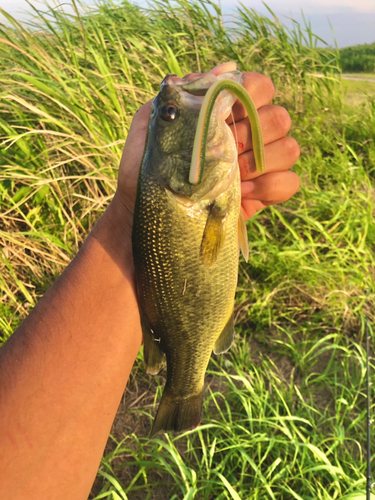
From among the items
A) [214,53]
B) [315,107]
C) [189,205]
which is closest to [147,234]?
[189,205]

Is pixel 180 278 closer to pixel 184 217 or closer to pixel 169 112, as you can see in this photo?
pixel 184 217

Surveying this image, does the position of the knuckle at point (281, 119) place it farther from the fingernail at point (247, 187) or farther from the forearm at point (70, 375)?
the forearm at point (70, 375)

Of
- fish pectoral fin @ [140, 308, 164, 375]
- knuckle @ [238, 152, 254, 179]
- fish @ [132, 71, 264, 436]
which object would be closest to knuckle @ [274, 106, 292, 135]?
knuckle @ [238, 152, 254, 179]

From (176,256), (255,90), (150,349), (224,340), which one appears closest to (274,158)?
(255,90)

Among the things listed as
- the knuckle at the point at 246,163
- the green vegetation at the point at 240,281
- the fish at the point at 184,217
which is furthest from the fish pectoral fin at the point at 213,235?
the green vegetation at the point at 240,281

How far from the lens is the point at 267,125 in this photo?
1.95 metres

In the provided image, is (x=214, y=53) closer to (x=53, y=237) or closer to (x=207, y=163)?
(x=53, y=237)

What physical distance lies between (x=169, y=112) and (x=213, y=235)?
529mm

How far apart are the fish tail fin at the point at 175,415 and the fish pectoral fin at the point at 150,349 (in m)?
0.16

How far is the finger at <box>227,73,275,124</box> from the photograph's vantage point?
6.12ft

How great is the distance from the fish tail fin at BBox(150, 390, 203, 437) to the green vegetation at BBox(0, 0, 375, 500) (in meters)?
0.38

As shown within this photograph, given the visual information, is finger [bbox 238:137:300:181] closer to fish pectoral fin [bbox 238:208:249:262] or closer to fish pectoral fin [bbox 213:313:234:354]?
fish pectoral fin [bbox 238:208:249:262]

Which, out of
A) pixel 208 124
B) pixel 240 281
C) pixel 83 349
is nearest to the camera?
pixel 208 124

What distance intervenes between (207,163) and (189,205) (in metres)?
0.18
